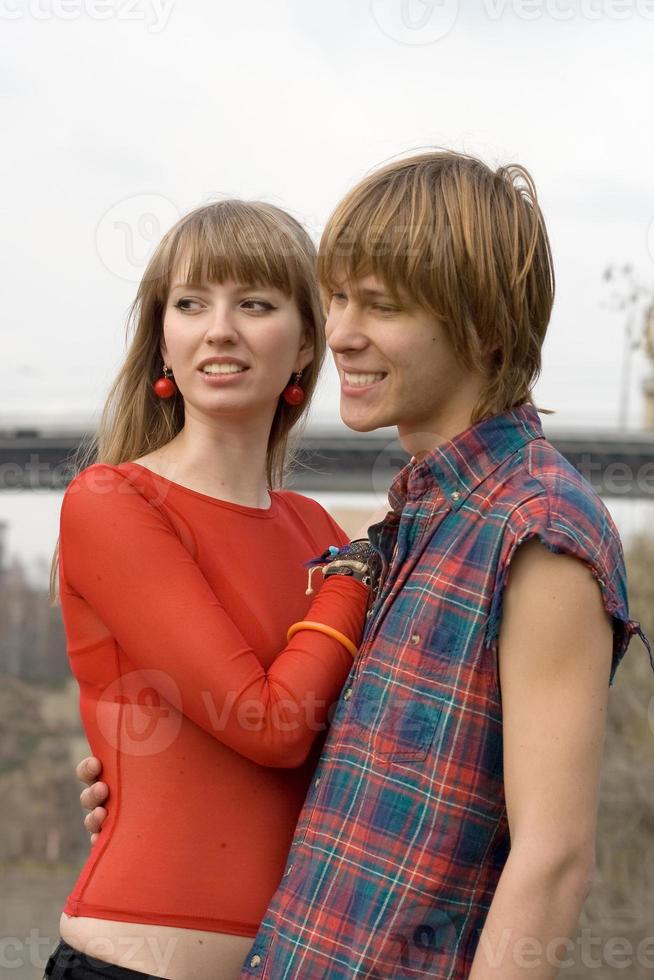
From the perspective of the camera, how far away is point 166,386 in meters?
2.51

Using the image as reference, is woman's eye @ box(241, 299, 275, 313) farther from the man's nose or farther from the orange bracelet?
the orange bracelet

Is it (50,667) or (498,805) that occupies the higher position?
(498,805)

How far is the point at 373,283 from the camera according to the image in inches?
73.3

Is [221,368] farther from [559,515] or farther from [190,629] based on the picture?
[559,515]

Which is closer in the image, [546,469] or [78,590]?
[546,469]

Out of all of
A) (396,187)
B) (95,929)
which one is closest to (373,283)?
(396,187)

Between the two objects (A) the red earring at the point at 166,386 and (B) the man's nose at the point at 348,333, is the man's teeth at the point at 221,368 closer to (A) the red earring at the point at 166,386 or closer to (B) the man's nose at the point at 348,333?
(A) the red earring at the point at 166,386

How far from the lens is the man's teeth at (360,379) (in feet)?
6.29

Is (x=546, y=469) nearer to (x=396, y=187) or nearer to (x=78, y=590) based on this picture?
(x=396, y=187)

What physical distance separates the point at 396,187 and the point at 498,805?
0.93 meters

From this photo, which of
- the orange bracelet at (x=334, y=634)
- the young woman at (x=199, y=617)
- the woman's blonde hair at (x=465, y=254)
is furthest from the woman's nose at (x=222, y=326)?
the orange bracelet at (x=334, y=634)

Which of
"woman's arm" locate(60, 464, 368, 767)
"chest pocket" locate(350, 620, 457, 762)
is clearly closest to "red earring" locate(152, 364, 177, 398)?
"woman's arm" locate(60, 464, 368, 767)

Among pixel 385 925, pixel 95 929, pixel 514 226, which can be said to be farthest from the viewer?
pixel 95 929

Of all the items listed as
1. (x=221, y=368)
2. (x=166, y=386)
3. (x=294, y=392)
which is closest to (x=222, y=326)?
(x=221, y=368)
